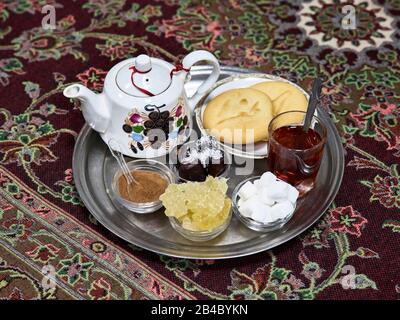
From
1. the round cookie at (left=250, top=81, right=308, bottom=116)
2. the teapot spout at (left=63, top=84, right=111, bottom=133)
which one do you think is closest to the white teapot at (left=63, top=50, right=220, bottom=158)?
the teapot spout at (left=63, top=84, right=111, bottom=133)

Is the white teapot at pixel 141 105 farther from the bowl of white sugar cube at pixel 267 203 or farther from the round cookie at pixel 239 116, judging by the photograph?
the bowl of white sugar cube at pixel 267 203

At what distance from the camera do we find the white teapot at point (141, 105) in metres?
0.96

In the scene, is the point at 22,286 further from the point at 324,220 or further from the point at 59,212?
the point at 324,220

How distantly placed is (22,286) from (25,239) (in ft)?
0.28

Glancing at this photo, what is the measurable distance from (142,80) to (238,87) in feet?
0.78

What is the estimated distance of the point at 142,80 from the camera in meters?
0.97

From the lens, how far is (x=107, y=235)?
959mm

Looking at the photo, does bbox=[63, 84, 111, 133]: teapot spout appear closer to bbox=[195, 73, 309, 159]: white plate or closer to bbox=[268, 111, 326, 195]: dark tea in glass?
bbox=[195, 73, 309, 159]: white plate

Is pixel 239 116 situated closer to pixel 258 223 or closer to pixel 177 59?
pixel 258 223

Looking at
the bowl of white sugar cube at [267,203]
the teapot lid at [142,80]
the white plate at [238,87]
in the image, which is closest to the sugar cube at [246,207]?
the bowl of white sugar cube at [267,203]

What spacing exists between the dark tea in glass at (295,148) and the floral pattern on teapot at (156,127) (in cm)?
16

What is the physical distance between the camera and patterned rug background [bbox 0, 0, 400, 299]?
912 millimetres
